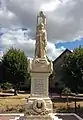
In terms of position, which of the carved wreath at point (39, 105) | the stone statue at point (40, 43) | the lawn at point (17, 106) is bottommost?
the lawn at point (17, 106)

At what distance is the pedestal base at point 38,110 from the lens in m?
16.9

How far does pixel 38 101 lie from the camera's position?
17.2 m

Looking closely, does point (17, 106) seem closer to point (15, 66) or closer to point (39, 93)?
point (39, 93)

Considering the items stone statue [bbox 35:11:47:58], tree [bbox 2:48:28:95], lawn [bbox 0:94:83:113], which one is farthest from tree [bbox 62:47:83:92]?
stone statue [bbox 35:11:47:58]

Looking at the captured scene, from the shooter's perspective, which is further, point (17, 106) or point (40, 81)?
point (17, 106)

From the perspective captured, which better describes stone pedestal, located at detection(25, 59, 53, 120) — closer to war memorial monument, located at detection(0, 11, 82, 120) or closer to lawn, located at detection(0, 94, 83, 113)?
war memorial monument, located at detection(0, 11, 82, 120)

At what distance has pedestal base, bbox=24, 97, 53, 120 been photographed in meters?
16.9

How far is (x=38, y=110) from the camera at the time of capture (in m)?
17.0

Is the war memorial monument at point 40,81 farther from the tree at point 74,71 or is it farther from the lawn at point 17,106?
the tree at point 74,71

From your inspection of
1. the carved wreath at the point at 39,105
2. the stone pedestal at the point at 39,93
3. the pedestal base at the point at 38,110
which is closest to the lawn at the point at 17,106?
the stone pedestal at the point at 39,93

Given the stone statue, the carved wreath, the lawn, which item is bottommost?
the lawn

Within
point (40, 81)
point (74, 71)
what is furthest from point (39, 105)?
point (74, 71)

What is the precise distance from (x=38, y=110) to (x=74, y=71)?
A: 2463 centimetres

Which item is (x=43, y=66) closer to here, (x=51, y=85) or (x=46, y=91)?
(x=46, y=91)
